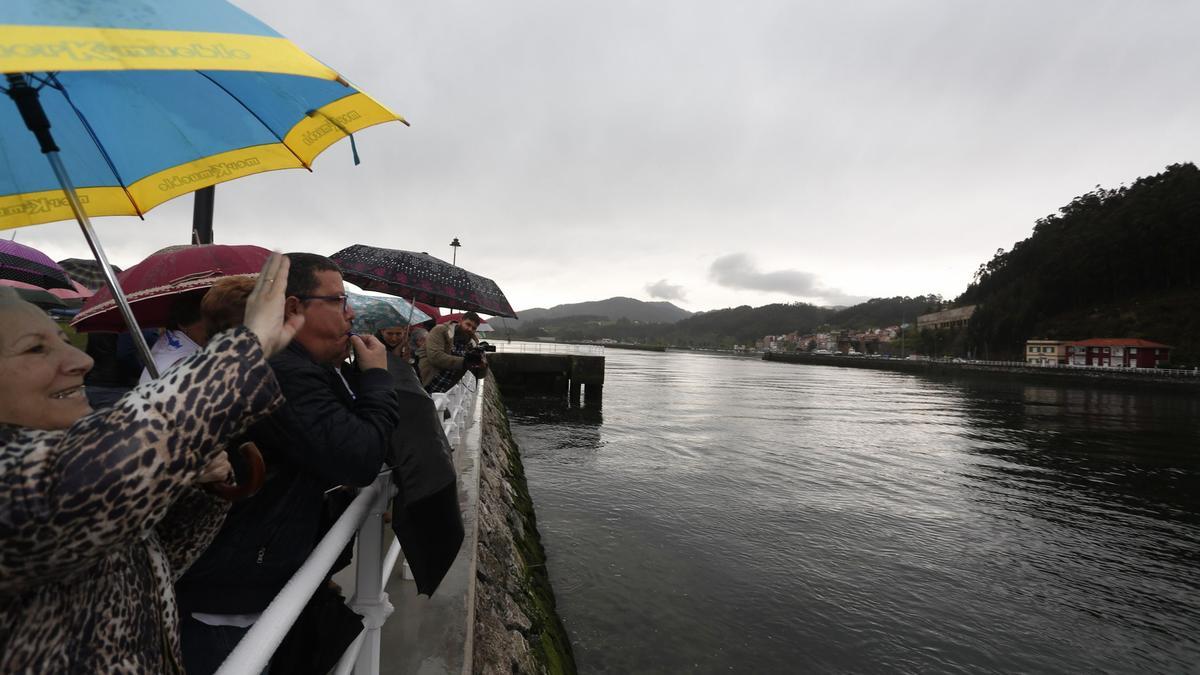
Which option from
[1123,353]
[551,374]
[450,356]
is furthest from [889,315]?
[450,356]

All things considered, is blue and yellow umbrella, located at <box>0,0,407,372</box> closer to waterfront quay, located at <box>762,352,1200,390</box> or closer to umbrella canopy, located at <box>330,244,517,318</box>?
umbrella canopy, located at <box>330,244,517,318</box>

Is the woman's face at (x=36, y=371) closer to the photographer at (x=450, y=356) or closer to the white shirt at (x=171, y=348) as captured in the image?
the white shirt at (x=171, y=348)

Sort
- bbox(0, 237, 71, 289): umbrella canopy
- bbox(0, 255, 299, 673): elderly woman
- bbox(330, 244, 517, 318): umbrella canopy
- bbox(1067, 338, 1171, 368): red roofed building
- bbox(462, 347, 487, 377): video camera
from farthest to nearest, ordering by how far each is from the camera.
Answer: bbox(1067, 338, 1171, 368): red roofed building
bbox(462, 347, 487, 377): video camera
bbox(330, 244, 517, 318): umbrella canopy
bbox(0, 237, 71, 289): umbrella canopy
bbox(0, 255, 299, 673): elderly woman

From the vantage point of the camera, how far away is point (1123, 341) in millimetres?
62594

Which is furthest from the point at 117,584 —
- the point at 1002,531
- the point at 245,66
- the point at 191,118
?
the point at 1002,531

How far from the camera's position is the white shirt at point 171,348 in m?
2.12

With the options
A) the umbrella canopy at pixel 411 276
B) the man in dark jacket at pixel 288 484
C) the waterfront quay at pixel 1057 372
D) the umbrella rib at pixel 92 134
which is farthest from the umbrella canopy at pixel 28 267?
the waterfront quay at pixel 1057 372

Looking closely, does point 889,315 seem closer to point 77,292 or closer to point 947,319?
point 947,319

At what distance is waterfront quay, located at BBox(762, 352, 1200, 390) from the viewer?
48.9m

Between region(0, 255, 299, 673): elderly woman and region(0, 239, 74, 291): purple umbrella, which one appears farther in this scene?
region(0, 239, 74, 291): purple umbrella

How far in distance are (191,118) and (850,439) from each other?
23.0m

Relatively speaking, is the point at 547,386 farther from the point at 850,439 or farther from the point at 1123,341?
the point at 1123,341

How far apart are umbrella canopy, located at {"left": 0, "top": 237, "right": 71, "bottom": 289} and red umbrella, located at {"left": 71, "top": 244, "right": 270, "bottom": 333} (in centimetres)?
293

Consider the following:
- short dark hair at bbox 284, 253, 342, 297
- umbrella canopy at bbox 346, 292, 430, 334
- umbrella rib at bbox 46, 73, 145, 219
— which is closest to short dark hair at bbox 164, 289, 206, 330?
umbrella rib at bbox 46, 73, 145, 219
